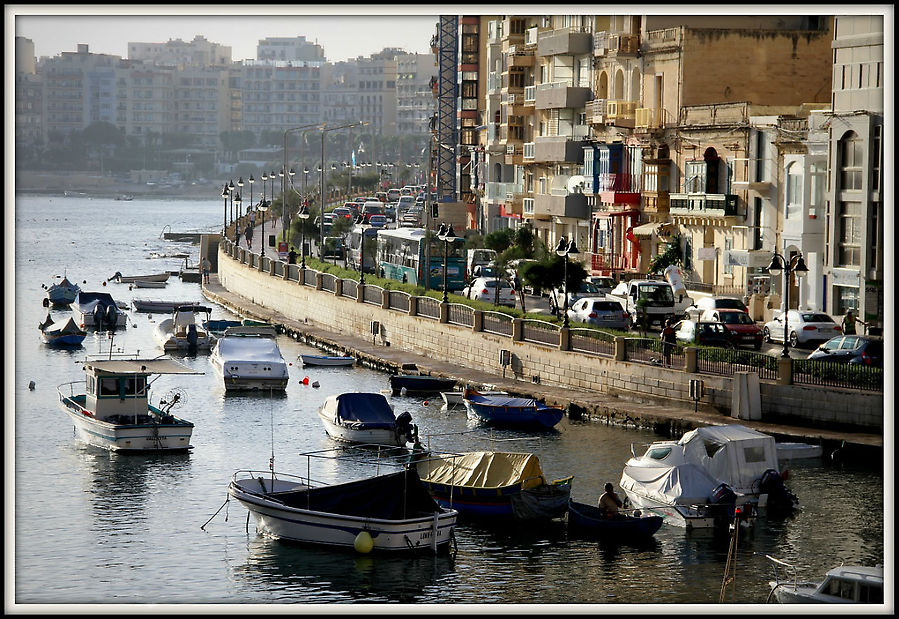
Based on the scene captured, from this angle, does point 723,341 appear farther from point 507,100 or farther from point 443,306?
point 507,100

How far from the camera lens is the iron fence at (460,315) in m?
60.5

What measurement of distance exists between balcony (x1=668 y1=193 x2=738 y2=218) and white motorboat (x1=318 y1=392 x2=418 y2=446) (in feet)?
89.1

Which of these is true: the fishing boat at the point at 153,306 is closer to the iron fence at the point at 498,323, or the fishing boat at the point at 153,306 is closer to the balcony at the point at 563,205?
the balcony at the point at 563,205

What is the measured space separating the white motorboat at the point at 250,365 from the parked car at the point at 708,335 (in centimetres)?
1497

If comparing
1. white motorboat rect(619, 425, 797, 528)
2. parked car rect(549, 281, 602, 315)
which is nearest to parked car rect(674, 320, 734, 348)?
parked car rect(549, 281, 602, 315)

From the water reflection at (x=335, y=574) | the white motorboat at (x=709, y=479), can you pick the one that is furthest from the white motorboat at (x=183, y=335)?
the water reflection at (x=335, y=574)

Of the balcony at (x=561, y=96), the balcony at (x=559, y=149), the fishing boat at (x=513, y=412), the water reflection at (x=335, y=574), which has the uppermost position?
the balcony at (x=561, y=96)

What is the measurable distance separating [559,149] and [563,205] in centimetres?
388

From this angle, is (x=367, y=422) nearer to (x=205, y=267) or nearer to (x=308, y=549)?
(x=308, y=549)

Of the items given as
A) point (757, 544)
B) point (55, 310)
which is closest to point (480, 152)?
point (55, 310)

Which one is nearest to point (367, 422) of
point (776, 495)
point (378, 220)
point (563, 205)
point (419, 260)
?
point (776, 495)

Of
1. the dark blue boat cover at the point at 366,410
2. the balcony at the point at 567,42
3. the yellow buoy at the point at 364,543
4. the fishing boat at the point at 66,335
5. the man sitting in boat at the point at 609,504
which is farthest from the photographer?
the balcony at the point at 567,42

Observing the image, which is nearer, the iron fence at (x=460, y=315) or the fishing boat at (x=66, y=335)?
the iron fence at (x=460, y=315)

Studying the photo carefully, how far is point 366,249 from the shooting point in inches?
3440
